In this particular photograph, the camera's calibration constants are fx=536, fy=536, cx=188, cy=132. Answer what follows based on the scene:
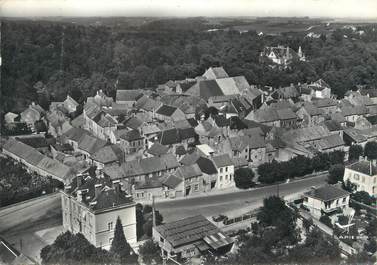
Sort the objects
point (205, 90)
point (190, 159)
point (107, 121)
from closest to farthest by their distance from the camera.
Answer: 1. point (190, 159)
2. point (107, 121)
3. point (205, 90)

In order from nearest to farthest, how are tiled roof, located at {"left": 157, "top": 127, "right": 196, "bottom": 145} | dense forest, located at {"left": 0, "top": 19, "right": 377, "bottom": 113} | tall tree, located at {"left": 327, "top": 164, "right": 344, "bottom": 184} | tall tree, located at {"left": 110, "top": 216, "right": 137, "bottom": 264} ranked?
tall tree, located at {"left": 110, "top": 216, "right": 137, "bottom": 264} → tall tree, located at {"left": 327, "top": 164, "right": 344, "bottom": 184} → tiled roof, located at {"left": 157, "top": 127, "right": 196, "bottom": 145} → dense forest, located at {"left": 0, "top": 19, "right": 377, "bottom": 113}

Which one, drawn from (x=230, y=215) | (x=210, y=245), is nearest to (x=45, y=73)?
(x=230, y=215)

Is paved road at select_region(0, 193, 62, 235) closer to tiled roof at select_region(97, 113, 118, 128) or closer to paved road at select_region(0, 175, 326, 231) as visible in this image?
paved road at select_region(0, 175, 326, 231)

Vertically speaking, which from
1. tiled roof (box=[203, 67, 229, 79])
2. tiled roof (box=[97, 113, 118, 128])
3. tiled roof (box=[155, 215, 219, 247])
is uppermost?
tiled roof (box=[203, 67, 229, 79])

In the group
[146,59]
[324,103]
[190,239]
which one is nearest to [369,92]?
[324,103]

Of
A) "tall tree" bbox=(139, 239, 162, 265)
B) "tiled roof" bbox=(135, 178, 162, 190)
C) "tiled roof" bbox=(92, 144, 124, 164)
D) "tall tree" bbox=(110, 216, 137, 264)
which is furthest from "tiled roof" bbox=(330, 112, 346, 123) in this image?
"tall tree" bbox=(110, 216, 137, 264)

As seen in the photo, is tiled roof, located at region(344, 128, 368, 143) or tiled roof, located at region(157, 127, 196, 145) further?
tiled roof, located at region(344, 128, 368, 143)

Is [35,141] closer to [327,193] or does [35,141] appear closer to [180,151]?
[180,151]

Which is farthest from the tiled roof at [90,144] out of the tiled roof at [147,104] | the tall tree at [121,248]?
the tall tree at [121,248]

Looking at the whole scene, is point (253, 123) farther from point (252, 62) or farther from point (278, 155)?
point (252, 62)
